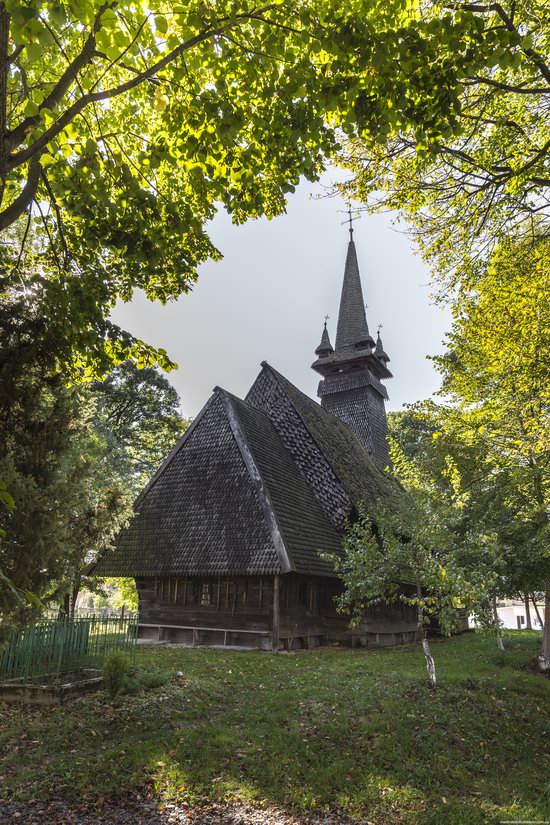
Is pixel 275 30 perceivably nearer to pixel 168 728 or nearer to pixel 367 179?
pixel 367 179

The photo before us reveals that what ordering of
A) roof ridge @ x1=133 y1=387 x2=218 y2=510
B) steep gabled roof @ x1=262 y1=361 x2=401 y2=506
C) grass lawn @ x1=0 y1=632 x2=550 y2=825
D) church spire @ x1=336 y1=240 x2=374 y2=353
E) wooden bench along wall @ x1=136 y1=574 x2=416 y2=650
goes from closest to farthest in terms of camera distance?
grass lawn @ x1=0 y1=632 x2=550 y2=825
wooden bench along wall @ x1=136 y1=574 x2=416 y2=650
roof ridge @ x1=133 y1=387 x2=218 y2=510
steep gabled roof @ x1=262 y1=361 x2=401 y2=506
church spire @ x1=336 y1=240 x2=374 y2=353

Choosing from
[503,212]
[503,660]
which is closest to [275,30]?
[503,212]

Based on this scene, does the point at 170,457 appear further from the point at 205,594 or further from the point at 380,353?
the point at 380,353

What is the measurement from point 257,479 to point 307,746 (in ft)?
33.3

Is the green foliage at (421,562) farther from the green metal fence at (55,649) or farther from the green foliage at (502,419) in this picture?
the green metal fence at (55,649)

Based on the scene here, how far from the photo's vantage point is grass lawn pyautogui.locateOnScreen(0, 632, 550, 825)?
20.3ft

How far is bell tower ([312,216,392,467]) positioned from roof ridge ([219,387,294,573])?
13.6 metres

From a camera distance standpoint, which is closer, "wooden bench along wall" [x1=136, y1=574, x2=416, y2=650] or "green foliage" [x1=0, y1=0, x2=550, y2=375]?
"green foliage" [x1=0, y1=0, x2=550, y2=375]

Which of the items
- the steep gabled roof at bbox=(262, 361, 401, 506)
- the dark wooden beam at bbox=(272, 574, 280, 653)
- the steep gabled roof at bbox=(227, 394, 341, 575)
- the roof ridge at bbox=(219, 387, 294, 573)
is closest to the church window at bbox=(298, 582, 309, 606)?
the steep gabled roof at bbox=(227, 394, 341, 575)

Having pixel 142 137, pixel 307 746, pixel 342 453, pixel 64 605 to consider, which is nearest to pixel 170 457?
pixel 64 605

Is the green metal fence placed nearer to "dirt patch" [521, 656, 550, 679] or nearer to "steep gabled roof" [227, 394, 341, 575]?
"steep gabled roof" [227, 394, 341, 575]

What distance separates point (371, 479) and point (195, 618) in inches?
456

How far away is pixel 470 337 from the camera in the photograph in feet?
41.5

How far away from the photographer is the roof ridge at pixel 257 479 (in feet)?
48.4
